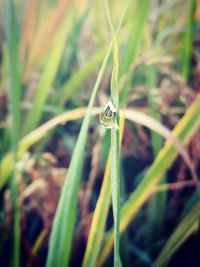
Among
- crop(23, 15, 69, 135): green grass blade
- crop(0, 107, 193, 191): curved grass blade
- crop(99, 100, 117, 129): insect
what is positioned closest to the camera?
crop(99, 100, 117, 129): insect

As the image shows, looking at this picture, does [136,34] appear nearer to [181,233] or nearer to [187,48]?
[187,48]

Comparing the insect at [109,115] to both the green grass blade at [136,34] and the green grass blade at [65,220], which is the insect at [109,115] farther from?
the green grass blade at [136,34]

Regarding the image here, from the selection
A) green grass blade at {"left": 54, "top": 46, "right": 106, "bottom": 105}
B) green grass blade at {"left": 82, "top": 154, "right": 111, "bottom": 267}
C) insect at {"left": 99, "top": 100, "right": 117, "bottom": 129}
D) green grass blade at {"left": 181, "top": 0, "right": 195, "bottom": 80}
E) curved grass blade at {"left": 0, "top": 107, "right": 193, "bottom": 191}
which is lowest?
green grass blade at {"left": 82, "top": 154, "right": 111, "bottom": 267}

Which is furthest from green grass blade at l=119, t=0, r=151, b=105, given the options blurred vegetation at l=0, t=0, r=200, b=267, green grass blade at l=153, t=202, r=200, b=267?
green grass blade at l=153, t=202, r=200, b=267

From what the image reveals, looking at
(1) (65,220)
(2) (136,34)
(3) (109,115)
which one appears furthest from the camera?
(2) (136,34)

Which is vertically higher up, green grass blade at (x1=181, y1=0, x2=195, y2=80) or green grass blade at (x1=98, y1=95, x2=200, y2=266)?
green grass blade at (x1=181, y1=0, x2=195, y2=80)

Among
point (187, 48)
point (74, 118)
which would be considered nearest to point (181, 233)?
point (74, 118)

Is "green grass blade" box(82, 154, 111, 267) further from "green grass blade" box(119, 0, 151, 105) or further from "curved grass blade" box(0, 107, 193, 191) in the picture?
"green grass blade" box(119, 0, 151, 105)
